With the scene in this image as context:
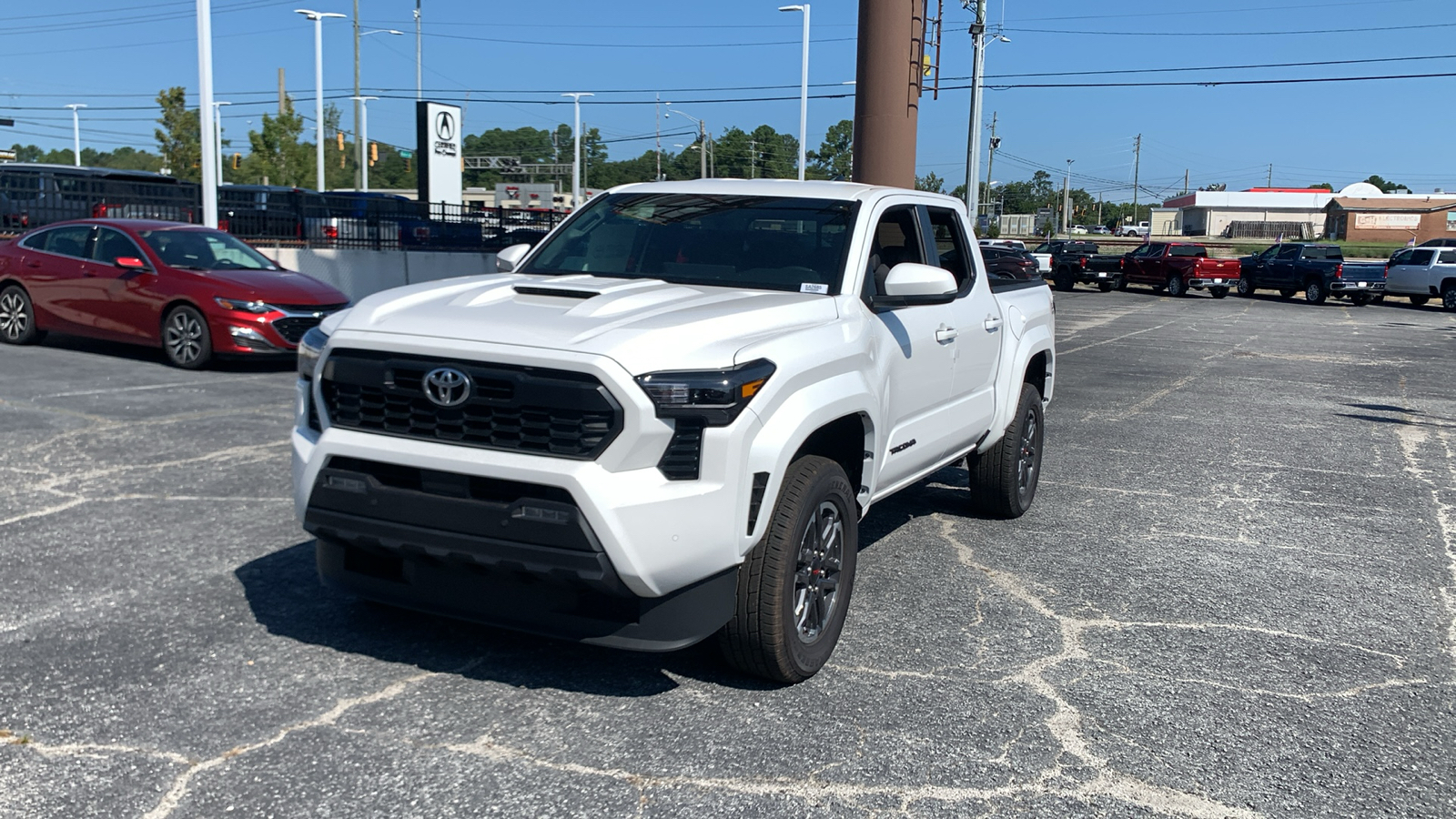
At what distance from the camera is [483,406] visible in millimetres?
3836

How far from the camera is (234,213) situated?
2070 centimetres

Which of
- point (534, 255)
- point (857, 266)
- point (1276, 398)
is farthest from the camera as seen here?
point (1276, 398)

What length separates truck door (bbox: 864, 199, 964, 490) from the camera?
16.5 ft

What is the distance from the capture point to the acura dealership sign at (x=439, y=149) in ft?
95.1

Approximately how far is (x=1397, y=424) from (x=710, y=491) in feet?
33.8

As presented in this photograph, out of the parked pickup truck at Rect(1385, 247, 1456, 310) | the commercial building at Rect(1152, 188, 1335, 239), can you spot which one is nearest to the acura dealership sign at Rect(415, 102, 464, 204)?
the parked pickup truck at Rect(1385, 247, 1456, 310)

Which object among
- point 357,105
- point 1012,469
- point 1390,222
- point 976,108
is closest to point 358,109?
point 357,105

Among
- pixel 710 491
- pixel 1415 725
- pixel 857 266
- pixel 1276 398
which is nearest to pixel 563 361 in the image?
pixel 710 491

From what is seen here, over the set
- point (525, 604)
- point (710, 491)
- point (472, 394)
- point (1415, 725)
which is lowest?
point (1415, 725)

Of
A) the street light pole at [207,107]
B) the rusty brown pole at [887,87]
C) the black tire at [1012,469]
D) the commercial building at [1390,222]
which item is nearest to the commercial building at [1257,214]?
the commercial building at [1390,222]

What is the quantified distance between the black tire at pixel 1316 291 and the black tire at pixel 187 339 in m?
34.0

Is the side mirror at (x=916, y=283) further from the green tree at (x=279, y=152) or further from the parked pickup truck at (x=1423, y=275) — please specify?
the green tree at (x=279, y=152)

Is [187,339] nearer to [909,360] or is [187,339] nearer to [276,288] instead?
[276,288]

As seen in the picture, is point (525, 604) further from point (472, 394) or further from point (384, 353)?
point (384, 353)
